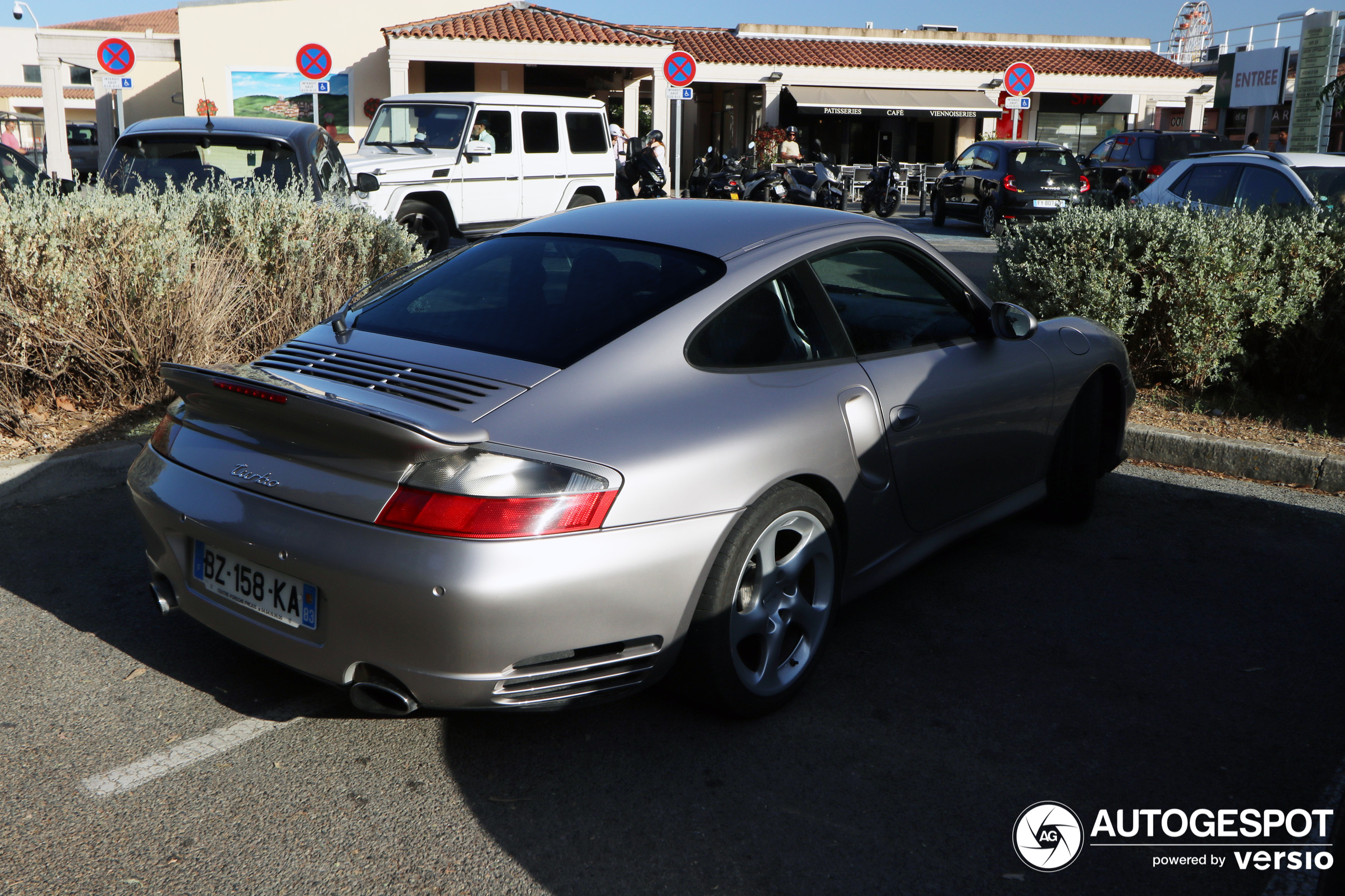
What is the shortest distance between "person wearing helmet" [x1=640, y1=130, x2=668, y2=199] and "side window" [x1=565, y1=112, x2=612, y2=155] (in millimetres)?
5148

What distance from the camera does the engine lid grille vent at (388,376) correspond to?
291 centimetres

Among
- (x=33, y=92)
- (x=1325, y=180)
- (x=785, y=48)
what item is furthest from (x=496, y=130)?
(x=33, y=92)

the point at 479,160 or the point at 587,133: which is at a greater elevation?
the point at 587,133

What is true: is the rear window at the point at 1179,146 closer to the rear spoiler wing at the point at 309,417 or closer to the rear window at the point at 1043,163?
the rear window at the point at 1043,163

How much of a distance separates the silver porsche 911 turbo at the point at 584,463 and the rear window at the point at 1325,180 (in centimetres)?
799

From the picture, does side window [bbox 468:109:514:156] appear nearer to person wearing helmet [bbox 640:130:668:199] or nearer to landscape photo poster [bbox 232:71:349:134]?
person wearing helmet [bbox 640:130:668:199]

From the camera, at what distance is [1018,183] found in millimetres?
18906

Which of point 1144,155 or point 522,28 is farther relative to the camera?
point 522,28

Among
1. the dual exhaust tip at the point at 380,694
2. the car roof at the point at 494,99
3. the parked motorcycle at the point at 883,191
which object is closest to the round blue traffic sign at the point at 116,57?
the car roof at the point at 494,99

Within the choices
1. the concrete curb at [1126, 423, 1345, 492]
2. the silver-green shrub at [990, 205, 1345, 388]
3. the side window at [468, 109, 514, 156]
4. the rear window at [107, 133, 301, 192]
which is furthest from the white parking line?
the side window at [468, 109, 514, 156]

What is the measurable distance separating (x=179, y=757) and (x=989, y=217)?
59.6 ft

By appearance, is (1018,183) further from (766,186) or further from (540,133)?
(540,133)

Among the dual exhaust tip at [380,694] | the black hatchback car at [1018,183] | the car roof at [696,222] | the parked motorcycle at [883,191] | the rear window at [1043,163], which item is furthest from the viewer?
the parked motorcycle at [883,191]

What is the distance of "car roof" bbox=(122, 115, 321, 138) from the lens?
8.91 meters
